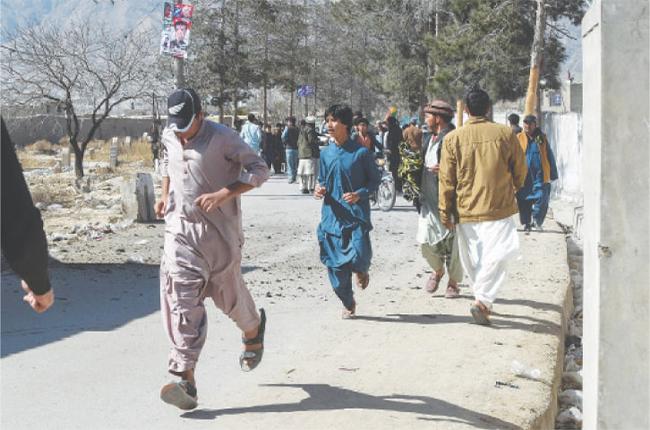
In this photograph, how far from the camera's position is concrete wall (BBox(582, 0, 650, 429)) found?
348 centimetres

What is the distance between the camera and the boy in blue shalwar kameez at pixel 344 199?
24.0 ft

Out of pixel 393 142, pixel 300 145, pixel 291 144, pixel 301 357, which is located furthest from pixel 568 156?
pixel 301 357

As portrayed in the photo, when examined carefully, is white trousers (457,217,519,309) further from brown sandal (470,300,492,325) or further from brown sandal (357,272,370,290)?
brown sandal (357,272,370,290)

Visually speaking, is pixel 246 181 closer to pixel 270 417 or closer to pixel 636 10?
pixel 270 417

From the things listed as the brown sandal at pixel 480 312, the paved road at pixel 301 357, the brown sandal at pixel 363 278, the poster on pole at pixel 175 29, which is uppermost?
the poster on pole at pixel 175 29

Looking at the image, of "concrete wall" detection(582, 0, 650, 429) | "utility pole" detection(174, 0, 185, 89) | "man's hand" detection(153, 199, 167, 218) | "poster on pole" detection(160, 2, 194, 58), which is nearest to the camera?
"concrete wall" detection(582, 0, 650, 429)

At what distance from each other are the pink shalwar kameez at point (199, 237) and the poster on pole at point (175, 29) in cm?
1208

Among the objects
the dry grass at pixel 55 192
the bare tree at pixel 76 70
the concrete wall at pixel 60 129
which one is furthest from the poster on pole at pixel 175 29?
the concrete wall at pixel 60 129

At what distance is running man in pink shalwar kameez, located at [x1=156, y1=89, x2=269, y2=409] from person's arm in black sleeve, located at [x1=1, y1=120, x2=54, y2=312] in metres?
2.06

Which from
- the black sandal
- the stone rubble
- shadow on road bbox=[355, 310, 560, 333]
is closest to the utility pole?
the stone rubble

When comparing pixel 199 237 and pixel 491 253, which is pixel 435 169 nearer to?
pixel 491 253

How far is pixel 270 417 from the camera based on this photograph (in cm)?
499

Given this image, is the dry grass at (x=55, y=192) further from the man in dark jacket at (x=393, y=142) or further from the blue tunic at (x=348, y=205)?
the blue tunic at (x=348, y=205)

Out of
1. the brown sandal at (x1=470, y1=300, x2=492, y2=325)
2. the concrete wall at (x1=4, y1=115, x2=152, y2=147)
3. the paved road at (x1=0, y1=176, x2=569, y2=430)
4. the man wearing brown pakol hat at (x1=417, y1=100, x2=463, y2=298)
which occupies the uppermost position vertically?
the concrete wall at (x1=4, y1=115, x2=152, y2=147)
